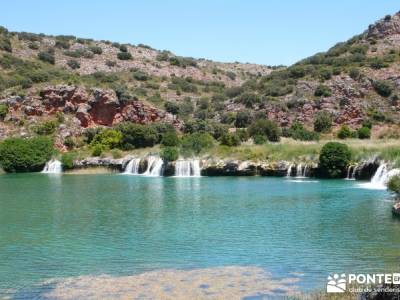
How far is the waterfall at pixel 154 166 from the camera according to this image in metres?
68.4

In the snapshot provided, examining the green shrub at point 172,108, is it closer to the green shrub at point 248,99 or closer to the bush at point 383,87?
the green shrub at point 248,99

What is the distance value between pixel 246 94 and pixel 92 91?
2501cm

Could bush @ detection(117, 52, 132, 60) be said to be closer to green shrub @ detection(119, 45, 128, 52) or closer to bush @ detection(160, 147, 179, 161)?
green shrub @ detection(119, 45, 128, 52)

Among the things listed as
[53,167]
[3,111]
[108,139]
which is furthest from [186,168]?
[3,111]

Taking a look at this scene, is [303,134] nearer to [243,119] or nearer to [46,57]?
[243,119]

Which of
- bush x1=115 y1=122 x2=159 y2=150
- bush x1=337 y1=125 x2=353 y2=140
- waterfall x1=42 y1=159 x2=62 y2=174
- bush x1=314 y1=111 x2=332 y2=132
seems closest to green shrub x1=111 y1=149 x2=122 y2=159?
bush x1=115 y1=122 x2=159 y2=150

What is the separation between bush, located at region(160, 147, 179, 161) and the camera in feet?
221

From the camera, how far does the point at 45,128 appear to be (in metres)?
84.0

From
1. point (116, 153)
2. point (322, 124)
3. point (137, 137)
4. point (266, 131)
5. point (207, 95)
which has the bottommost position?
point (116, 153)

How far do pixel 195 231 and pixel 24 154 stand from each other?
50666 mm

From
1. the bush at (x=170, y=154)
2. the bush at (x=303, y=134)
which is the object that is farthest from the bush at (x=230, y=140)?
the bush at (x=303, y=134)

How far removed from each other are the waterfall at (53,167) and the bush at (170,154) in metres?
14.9

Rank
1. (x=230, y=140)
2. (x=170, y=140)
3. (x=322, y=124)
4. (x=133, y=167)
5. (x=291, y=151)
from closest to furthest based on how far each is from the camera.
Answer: (x=291, y=151), (x=133, y=167), (x=230, y=140), (x=170, y=140), (x=322, y=124)

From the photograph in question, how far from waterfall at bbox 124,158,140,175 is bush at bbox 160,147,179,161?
4.43 m
